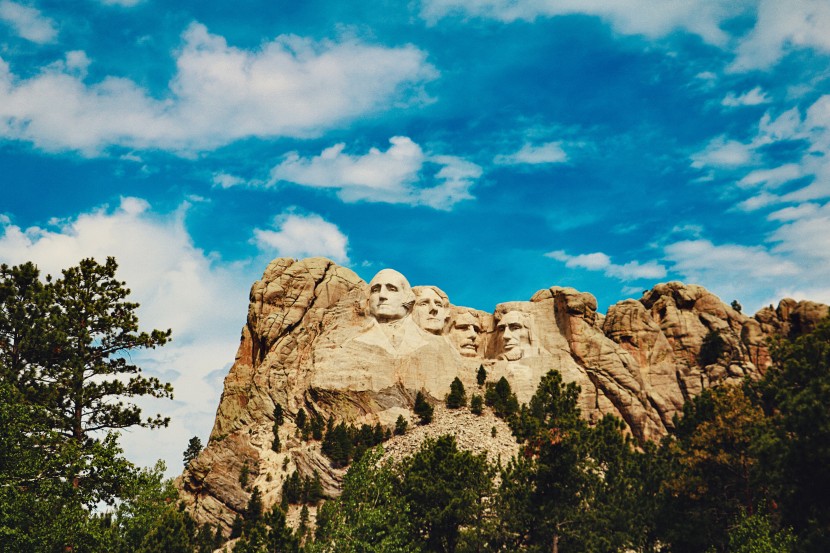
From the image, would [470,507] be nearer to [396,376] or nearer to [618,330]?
[396,376]

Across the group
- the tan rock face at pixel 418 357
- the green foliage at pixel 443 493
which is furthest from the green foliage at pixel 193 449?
the green foliage at pixel 443 493

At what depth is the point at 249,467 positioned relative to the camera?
62.1 m

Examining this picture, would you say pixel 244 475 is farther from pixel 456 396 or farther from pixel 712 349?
pixel 712 349

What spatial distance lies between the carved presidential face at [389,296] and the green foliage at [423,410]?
322 inches

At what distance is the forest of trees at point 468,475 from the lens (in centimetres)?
3002

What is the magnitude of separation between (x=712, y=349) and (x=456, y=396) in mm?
22278

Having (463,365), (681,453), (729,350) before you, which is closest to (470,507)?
(681,453)

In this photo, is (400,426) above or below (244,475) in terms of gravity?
above

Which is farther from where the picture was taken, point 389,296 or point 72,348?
point 389,296

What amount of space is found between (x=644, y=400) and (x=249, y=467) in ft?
106

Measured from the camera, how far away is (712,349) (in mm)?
72375

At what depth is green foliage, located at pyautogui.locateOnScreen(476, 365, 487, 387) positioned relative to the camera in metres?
70.9

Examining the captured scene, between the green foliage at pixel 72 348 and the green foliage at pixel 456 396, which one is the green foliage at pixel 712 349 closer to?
the green foliage at pixel 456 396

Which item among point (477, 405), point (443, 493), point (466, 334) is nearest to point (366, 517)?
point (443, 493)
